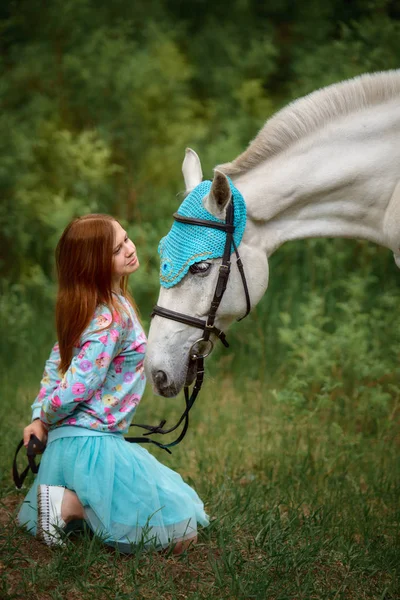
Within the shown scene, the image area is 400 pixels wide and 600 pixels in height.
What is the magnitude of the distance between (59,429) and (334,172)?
59.1 inches

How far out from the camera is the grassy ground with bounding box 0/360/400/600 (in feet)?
8.28

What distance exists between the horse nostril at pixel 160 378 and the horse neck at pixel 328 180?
673 millimetres

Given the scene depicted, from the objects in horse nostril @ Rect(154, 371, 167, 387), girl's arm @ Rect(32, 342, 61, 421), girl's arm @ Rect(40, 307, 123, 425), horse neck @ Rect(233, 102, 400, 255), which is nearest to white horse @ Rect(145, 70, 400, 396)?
horse neck @ Rect(233, 102, 400, 255)

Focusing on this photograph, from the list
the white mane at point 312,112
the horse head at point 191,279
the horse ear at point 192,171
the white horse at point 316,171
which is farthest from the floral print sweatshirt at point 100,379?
the white mane at point 312,112

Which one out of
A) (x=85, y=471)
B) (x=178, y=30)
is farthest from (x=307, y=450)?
(x=178, y=30)

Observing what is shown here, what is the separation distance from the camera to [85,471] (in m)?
2.62

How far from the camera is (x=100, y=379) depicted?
2648 mm

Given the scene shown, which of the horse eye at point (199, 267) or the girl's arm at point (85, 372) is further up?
the horse eye at point (199, 267)

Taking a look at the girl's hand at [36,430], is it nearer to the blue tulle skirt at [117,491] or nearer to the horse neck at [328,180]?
the blue tulle skirt at [117,491]

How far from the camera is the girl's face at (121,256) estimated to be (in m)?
2.80

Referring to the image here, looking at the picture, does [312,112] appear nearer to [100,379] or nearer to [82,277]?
[82,277]

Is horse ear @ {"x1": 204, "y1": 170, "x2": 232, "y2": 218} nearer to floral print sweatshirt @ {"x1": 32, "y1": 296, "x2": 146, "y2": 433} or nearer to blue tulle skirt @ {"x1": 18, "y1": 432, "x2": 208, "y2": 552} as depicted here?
floral print sweatshirt @ {"x1": 32, "y1": 296, "x2": 146, "y2": 433}

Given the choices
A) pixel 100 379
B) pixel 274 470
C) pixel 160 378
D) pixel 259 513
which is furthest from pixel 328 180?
pixel 274 470

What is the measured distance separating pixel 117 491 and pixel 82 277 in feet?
2.71
